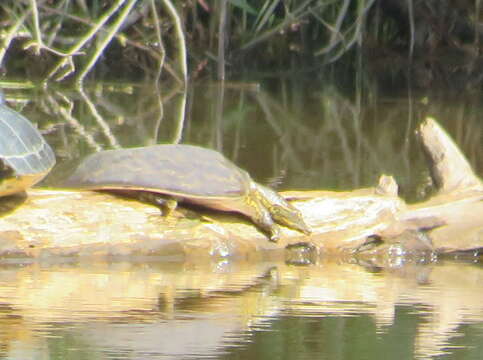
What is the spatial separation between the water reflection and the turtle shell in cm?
22

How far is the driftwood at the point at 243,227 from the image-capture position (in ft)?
11.7

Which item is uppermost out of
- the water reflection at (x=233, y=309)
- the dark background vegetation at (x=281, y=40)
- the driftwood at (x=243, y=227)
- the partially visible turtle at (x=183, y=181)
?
the dark background vegetation at (x=281, y=40)

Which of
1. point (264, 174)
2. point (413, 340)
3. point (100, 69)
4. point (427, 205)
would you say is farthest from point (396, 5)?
point (413, 340)

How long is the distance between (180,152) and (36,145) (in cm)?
43

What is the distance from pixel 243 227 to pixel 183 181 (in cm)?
23

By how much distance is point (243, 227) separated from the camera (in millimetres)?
3818

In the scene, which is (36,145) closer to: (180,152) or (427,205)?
(180,152)

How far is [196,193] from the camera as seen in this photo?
3723mm

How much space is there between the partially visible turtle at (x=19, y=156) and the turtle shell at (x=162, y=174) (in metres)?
0.13

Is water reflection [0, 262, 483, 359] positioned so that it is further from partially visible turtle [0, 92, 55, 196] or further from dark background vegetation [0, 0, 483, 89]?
dark background vegetation [0, 0, 483, 89]

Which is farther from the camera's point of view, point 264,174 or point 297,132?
point 297,132

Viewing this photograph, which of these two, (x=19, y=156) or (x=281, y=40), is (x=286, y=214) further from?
(x=281, y=40)

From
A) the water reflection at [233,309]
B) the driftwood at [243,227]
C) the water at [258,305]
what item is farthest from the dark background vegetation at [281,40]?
the water reflection at [233,309]

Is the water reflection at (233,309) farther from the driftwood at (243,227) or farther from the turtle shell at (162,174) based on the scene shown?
the turtle shell at (162,174)
